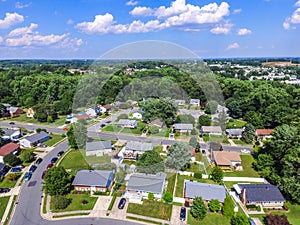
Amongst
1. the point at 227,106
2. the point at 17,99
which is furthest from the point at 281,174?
the point at 17,99

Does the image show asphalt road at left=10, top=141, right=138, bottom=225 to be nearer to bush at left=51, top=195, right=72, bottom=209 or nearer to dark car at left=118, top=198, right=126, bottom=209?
bush at left=51, top=195, right=72, bottom=209

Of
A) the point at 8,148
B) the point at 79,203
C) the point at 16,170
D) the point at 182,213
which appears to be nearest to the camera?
the point at 182,213

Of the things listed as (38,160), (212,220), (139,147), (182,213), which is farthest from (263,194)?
(38,160)

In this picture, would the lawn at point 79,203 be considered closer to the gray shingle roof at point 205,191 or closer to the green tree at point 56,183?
the green tree at point 56,183

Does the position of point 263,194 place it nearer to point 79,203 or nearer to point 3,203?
point 79,203

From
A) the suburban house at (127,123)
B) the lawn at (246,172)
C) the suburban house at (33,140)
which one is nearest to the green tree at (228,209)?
the lawn at (246,172)

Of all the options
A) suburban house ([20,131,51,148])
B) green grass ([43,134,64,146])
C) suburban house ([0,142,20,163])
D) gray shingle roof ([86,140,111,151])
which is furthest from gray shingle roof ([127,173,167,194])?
suburban house ([20,131,51,148])

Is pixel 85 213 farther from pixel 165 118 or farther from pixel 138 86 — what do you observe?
pixel 138 86
